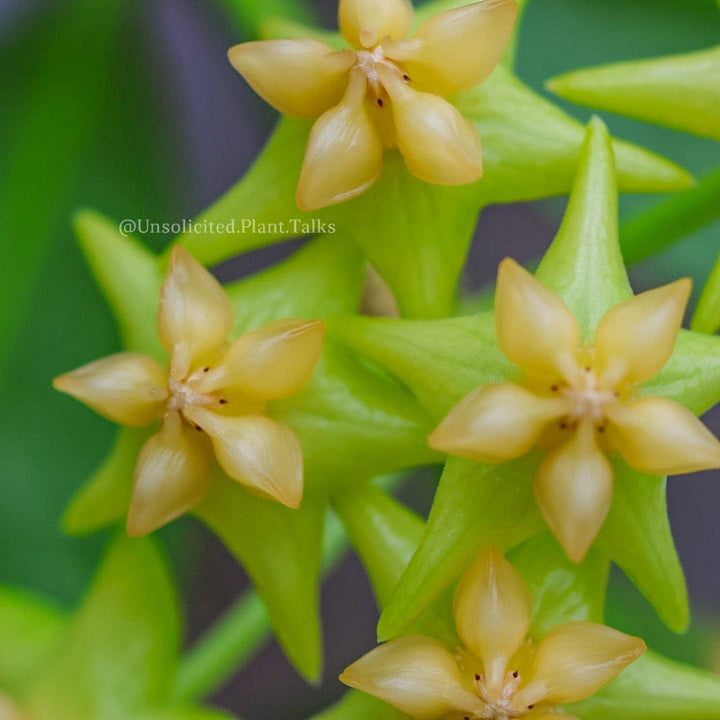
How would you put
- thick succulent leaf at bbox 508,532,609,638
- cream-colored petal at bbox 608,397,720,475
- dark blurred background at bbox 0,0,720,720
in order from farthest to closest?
dark blurred background at bbox 0,0,720,720 → thick succulent leaf at bbox 508,532,609,638 → cream-colored petal at bbox 608,397,720,475

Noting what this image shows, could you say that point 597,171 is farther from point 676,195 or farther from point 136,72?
point 136,72

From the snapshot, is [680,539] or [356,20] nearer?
[356,20]

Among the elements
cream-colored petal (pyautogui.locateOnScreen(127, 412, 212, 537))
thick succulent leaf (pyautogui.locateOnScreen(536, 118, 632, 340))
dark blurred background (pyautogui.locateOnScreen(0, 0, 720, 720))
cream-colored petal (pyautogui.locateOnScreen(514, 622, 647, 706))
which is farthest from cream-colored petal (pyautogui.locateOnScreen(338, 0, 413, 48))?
dark blurred background (pyautogui.locateOnScreen(0, 0, 720, 720))

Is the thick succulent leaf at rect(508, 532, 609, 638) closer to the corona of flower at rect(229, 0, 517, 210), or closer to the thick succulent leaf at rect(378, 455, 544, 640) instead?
the thick succulent leaf at rect(378, 455, 544, 640)

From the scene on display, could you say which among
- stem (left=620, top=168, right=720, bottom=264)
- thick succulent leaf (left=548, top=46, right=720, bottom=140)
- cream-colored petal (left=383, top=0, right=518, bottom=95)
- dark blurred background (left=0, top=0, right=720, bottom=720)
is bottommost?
cream-colored petal (left=383, top=0, right=518, bottom=95)

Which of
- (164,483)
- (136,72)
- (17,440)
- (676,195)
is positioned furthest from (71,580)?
(676,195)

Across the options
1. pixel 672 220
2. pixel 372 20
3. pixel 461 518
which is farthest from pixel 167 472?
pixel 672 220
